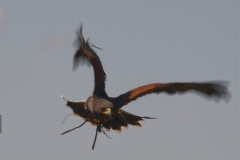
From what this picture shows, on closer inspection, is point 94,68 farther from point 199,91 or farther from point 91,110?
point 199,91

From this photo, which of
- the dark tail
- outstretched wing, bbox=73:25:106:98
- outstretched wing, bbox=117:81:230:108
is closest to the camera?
outstretched wing, bbox=117:81:230:108

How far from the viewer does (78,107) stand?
15.1 meters

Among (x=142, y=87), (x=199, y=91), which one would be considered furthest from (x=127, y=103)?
(x=199, y=91)

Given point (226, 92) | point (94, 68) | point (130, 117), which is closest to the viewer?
point (226, 92)

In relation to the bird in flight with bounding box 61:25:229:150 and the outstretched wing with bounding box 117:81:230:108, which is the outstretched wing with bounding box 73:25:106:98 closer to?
the bird in flight with bounding box 61:25:229:150

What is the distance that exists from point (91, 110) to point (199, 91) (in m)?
2.50

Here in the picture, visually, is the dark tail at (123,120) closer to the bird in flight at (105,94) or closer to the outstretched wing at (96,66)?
the bird in flight at (105,94)

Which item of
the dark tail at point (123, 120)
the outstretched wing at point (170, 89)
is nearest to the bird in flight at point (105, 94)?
the outstretched wing at point (170, 89)

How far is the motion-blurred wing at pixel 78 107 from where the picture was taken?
15.0m

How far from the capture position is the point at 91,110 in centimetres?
1430

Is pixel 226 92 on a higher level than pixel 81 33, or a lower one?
lower

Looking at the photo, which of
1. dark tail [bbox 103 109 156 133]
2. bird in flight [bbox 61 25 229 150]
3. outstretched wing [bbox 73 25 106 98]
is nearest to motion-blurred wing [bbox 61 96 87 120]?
bird in flight [bbox 61 25 229 150]

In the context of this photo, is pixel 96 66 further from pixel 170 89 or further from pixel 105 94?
pixel 170 89

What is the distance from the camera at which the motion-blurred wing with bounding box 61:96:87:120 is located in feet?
49.2
